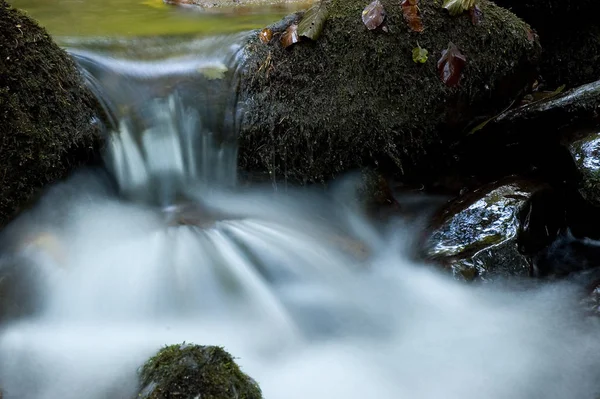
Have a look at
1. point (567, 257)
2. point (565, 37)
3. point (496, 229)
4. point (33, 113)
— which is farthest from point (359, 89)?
point (565, 37)

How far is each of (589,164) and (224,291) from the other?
257 centimetres

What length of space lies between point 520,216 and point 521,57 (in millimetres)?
1429

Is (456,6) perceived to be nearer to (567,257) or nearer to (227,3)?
(567,257)

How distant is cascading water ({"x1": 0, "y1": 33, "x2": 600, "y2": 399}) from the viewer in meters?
2.54

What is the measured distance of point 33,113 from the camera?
302 centimetres

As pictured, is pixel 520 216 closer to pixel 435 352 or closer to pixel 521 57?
pixel 435 352

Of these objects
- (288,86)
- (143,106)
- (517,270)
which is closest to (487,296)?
(517,270)

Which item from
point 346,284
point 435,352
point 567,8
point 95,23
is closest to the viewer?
point 435,352

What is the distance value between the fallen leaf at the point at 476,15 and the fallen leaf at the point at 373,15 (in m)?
0.70

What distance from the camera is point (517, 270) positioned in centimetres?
311

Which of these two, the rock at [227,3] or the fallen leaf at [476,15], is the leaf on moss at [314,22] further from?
the rock at [227,3]

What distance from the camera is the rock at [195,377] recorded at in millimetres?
1757

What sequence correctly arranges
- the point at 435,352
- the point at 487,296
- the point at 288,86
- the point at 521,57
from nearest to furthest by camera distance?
the point at 435,352
the point at 487,296
the point at 288,86
the point at 521,57

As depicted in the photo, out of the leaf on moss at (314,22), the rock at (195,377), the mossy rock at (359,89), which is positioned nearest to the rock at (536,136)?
the mossy rock at (359,89)
